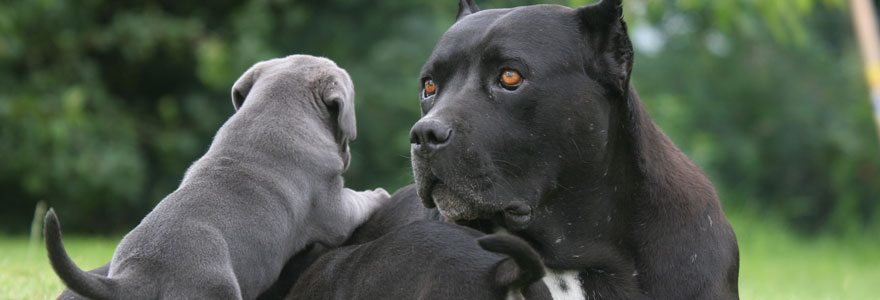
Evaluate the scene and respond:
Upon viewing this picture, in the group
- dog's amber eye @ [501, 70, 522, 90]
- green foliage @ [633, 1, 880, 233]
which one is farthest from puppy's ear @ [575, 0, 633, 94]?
green foliage @ [633, 1, 880, 233]

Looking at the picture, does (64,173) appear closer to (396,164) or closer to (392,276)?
(396,164)

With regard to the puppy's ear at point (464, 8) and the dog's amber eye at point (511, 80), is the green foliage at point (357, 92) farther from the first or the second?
the dog's amber eye at point (511, 80)

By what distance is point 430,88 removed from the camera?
150 inches

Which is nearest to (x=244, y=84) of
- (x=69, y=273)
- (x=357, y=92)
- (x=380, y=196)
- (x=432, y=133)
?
(x=380, y=196)

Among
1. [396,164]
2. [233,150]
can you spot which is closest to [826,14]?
[396,164]

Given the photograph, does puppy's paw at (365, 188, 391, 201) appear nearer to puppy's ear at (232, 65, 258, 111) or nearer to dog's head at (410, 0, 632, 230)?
puppy's ear at (232, 65, 258, 111)

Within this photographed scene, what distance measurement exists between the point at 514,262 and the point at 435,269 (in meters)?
0.26

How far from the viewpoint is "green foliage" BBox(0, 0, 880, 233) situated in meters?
12.4

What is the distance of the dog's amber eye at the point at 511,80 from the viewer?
11.3 feet

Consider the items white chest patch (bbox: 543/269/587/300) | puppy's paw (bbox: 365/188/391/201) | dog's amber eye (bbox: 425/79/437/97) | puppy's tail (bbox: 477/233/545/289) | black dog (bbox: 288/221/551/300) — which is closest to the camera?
puppy's tail (bbox: 477/233/545/289)

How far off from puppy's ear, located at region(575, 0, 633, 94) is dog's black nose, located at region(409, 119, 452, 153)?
22.3 inches

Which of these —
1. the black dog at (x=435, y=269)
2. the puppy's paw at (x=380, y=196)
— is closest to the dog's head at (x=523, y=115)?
the black dog at (x=435, y=269)

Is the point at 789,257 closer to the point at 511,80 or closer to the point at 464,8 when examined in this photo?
the point at 464,8

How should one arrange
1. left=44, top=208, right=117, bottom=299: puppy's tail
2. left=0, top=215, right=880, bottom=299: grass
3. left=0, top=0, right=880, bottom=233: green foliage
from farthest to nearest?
left=0, top=0, right=880, bottom=233: green foliage
left=0, top=215, right=880, bottom=299: grass
left=44, top=208, right=117, bottom=299: puppy's tail
